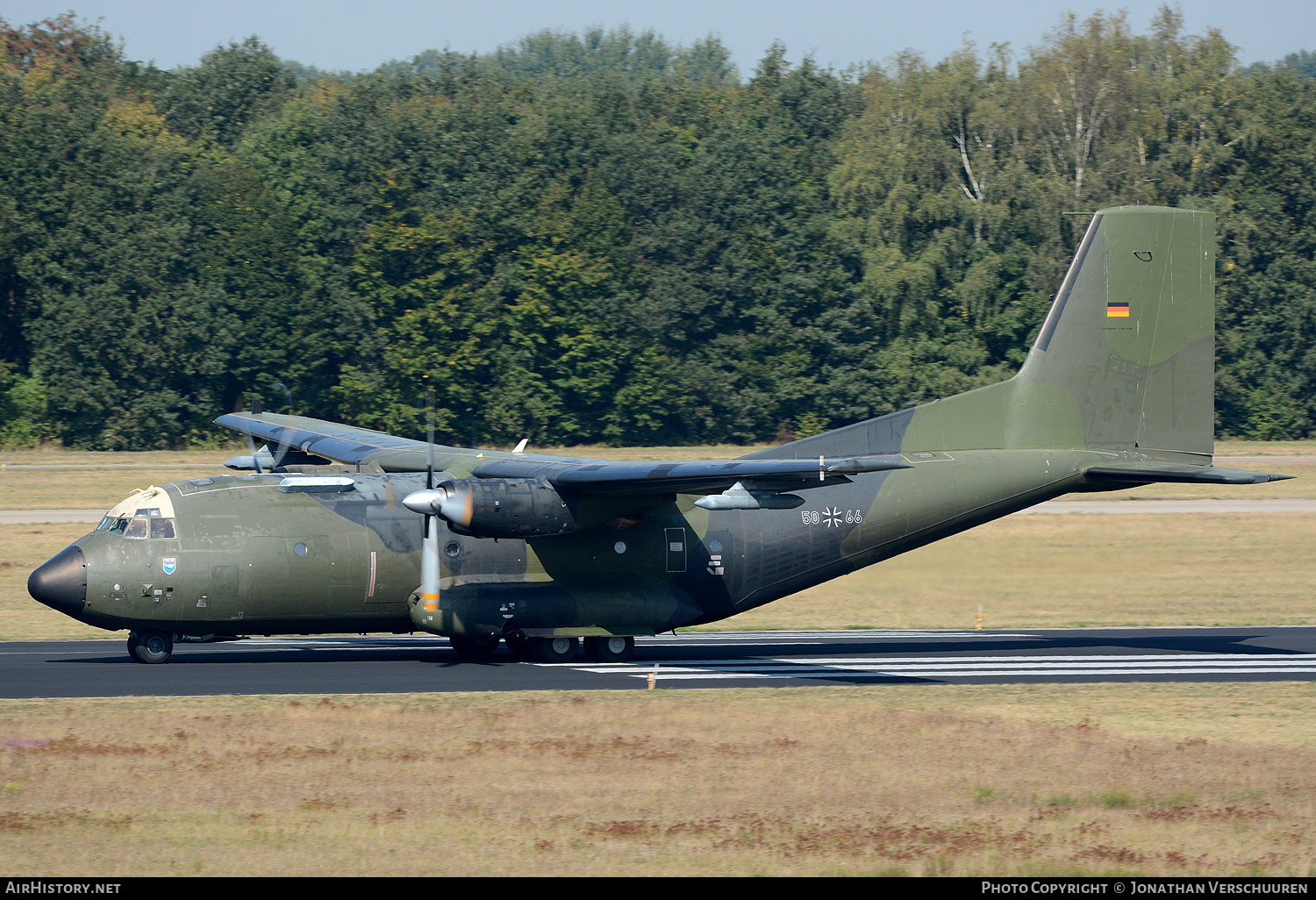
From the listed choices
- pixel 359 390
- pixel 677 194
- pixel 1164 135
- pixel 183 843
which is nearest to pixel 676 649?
pixel 183 843

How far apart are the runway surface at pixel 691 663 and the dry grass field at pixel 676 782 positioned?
38.5 inches

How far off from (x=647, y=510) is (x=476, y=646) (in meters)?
3.72

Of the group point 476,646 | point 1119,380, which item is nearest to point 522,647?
point 476,646

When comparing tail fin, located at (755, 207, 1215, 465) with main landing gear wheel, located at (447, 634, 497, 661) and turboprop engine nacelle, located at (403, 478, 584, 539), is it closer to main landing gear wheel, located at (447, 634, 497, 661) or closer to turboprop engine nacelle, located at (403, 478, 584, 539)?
turboprop engine nacelle, located at (403, 478, 584, 539)

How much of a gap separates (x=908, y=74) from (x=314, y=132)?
3575cm

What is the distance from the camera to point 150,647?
22.5 m

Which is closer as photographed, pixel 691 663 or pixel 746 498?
pixel 746 498

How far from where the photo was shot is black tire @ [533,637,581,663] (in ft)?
76.5

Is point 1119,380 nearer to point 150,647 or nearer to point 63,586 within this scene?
point 150,647

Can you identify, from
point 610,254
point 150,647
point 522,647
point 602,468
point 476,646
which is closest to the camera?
point 602,468

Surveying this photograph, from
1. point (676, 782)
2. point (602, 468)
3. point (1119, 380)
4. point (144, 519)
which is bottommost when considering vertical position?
point (676, 782)

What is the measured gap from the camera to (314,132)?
73938 mm

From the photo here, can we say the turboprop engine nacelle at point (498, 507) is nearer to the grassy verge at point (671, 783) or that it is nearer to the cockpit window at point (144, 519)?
the grassy verge at point (671, 783)
